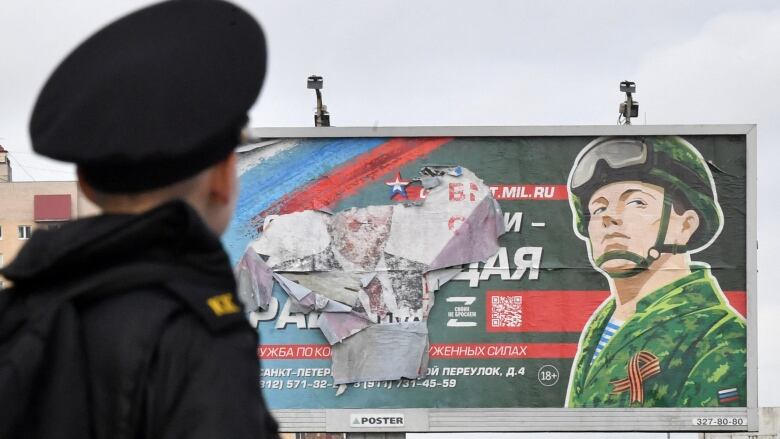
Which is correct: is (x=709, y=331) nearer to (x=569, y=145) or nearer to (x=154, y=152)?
(x=569, y=145)

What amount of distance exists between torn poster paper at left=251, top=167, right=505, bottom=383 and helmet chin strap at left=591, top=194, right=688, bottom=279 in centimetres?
149

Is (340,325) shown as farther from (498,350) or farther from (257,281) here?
(498,350)

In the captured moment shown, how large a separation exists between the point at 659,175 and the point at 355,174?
3.99 m

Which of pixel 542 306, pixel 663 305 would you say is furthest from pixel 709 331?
pixel 542 306

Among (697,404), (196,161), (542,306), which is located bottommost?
(697,404)

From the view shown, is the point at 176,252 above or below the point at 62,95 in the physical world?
below

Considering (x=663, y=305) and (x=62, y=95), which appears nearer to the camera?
(x=62, y=95)

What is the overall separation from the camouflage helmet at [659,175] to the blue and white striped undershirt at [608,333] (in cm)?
110

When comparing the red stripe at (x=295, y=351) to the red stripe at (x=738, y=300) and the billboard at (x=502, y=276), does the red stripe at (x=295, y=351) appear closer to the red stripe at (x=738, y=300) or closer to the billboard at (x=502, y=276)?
the billboard at (x=502, y=276)

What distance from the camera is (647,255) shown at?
1739cm

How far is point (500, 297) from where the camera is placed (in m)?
17.3

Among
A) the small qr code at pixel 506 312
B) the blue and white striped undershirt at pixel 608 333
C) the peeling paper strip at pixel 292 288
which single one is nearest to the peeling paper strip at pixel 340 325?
the peeling paper strip at pixel 292 288

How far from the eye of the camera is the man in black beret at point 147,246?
1467 millimetres

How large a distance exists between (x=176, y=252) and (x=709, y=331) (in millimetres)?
16365
